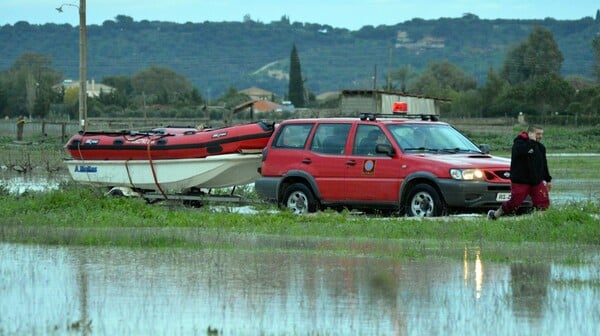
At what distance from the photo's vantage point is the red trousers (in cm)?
1867

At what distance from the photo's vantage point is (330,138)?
21.5 meters

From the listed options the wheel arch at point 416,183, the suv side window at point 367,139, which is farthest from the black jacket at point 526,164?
the suv side window at point 367,139

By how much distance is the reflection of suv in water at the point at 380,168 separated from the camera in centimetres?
1959

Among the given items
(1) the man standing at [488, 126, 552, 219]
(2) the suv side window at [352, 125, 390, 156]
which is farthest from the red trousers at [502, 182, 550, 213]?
(2) the suv side window at [352, 125, 390, 156]

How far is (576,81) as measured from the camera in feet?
422

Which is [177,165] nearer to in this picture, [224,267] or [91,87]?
[224,267]

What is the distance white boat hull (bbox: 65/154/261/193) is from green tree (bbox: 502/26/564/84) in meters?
111

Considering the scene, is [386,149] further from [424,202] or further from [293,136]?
[293,136]

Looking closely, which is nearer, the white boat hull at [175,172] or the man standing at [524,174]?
the man standing at [524,174]

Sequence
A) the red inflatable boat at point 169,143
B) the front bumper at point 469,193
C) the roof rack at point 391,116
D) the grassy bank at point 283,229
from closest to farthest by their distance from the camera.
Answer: the grassy bank at point 283,229
the front bumper at point 469,193
the roof rack at point 391,116
the red inflatable boat at point 169,143

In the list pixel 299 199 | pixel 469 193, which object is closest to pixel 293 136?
pixel 299 199

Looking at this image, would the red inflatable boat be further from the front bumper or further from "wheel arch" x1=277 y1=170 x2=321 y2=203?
the front bumper

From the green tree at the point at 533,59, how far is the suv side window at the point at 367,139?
11356 cm

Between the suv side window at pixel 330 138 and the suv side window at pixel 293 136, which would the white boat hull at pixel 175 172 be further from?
the suv side window at pixel 330 138
